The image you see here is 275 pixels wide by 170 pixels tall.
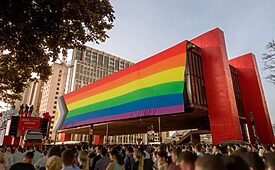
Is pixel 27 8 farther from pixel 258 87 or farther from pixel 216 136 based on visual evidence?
pixel 258 87

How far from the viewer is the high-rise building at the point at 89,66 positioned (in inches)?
3100

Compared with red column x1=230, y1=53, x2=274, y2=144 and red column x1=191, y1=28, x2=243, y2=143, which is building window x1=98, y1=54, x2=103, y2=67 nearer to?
red column x1=230, y1=53, x2=274, y2=144

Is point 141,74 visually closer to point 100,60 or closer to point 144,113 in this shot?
point 144,113

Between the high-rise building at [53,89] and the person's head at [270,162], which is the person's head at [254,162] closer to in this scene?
the person's head at [270,162]

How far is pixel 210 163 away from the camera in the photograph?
4.95 feet

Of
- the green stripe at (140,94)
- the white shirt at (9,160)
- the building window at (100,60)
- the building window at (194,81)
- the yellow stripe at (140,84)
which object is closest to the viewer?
the white shirt at (9,160)

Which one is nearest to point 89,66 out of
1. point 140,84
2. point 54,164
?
point 140,84

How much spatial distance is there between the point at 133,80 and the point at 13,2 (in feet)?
69.2

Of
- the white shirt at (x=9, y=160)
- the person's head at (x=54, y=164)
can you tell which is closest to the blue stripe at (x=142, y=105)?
the white shirt at (x=9, y=160)

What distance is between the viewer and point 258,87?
2392 cm

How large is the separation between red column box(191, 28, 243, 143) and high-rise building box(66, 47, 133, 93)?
2530 inches

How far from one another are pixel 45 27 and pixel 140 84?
19117mm

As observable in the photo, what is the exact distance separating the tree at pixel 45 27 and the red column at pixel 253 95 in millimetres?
23760

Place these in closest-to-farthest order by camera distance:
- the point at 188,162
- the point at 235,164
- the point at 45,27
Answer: the point at 235,164, the point at 188,162, the point at 45,27
